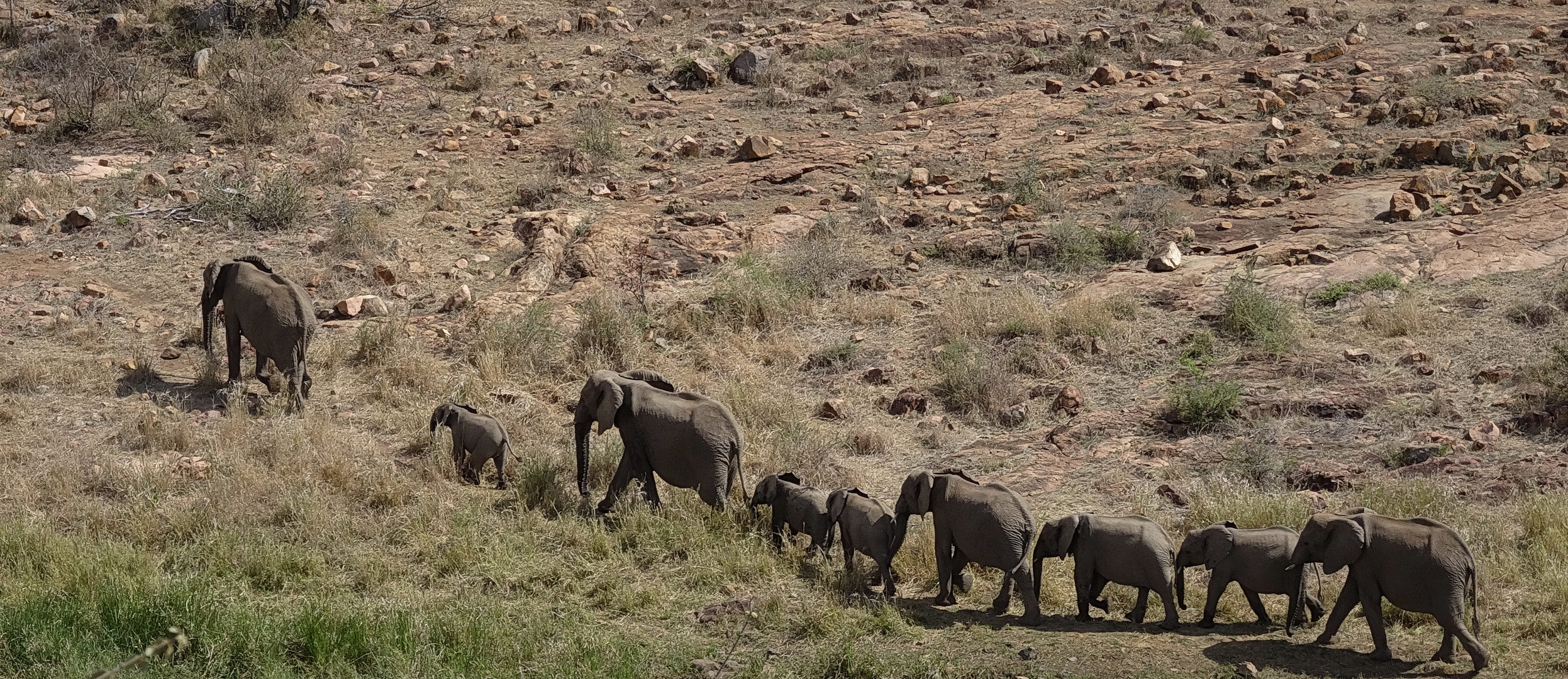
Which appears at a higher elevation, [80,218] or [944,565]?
[944,565]

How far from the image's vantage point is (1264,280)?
12656mm

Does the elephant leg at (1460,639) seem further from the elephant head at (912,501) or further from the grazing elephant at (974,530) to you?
the elephant head at (912,501)

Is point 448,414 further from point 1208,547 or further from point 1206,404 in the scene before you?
point 1206,404

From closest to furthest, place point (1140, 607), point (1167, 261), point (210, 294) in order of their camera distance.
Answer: point (1140, 607) < point (210, 294) < point (1167, 261)

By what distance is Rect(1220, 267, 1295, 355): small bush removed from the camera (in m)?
11.3

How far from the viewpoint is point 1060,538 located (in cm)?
761

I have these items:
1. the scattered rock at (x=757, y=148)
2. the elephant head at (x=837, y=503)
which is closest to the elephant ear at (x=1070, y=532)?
the elephant head at (x=837, y=503)

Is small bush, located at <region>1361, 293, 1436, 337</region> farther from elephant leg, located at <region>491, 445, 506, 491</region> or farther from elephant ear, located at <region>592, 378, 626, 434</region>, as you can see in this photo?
elephant leg, located at <region>491, 445, 506, 491</region>

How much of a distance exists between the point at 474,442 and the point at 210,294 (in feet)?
10.3

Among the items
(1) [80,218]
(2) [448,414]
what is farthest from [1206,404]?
(1) [80,218]

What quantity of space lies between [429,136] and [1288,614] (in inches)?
485

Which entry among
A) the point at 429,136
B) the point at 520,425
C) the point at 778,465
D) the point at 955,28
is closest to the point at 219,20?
the point at 429,136

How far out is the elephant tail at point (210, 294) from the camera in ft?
35.8

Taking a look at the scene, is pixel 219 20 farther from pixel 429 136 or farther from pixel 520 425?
pixel 520 425
